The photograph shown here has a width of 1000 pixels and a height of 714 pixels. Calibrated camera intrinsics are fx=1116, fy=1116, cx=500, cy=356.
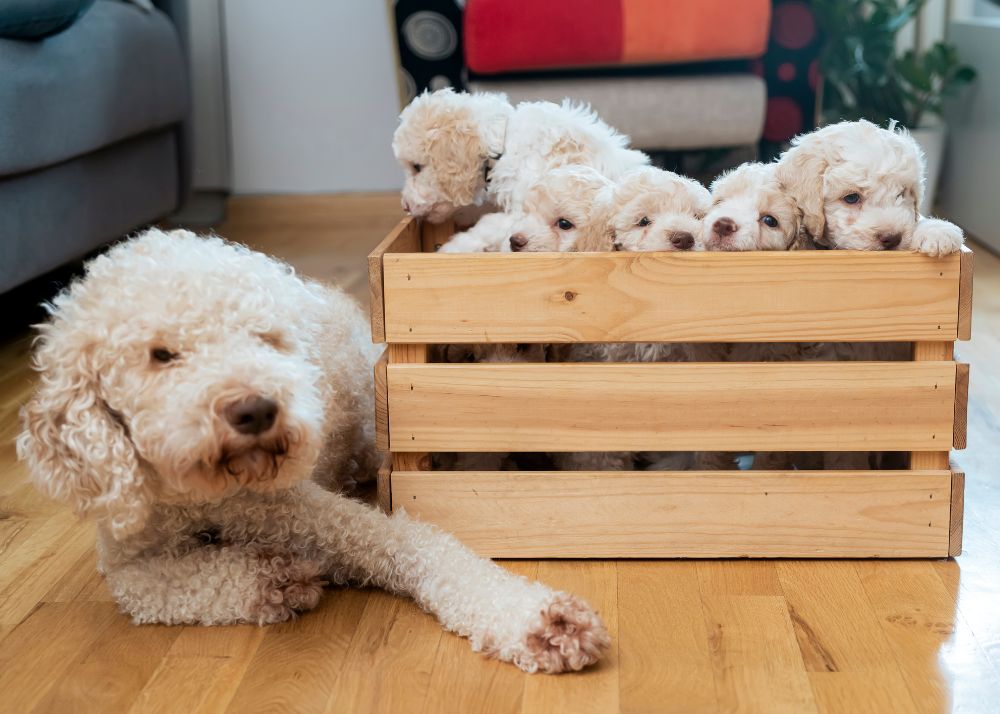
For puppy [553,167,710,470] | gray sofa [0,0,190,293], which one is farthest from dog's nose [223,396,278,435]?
gray sofa [0,0,190,293]

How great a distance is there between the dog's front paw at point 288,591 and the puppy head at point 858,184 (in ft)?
2.60

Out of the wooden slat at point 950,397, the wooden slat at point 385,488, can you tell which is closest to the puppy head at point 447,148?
the wooden slat at point 385,488

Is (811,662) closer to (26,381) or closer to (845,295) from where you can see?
(845,295)

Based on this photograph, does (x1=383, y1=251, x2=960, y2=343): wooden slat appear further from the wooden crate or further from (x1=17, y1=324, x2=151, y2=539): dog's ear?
(x1=17, y1=324, x2=151, y2=539): dog's ear

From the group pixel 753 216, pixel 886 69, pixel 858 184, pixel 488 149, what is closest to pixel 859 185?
pixel 858 184

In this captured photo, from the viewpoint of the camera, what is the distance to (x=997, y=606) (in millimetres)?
1310

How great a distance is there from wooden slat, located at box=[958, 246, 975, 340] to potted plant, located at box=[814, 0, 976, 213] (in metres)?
2.15

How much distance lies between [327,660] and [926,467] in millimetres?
779

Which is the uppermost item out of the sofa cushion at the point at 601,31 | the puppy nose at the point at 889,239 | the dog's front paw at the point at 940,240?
the sofa cushion at the point at 601,31

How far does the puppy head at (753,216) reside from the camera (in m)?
1.47

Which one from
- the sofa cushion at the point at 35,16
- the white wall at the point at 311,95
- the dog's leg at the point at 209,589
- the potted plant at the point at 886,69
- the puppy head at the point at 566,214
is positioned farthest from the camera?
the white wall at the point at 311,95

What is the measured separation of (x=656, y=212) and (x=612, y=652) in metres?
0.61

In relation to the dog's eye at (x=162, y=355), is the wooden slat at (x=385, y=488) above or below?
below

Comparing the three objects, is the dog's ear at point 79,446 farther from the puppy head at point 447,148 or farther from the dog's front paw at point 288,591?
the puppy head at point 447,148
